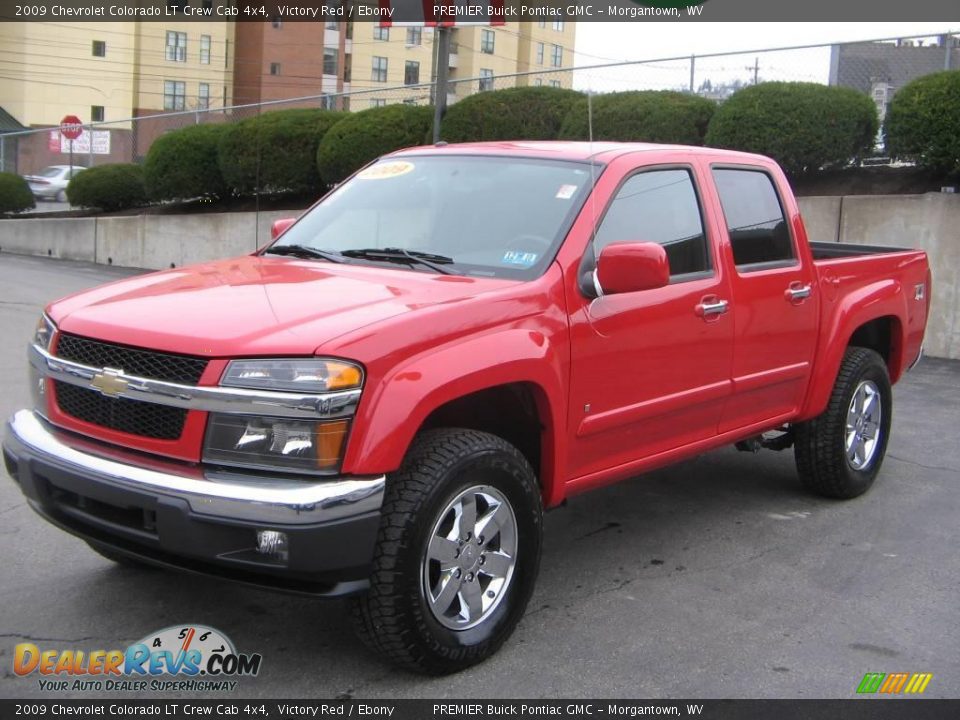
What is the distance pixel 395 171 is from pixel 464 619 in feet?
7.50

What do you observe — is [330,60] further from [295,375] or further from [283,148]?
[295,375]

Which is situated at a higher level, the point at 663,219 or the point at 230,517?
the point at 663,219

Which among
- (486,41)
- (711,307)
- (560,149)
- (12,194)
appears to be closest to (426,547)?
(711,307)

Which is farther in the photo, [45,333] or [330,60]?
[330,60]

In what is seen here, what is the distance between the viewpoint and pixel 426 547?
373 centimetres

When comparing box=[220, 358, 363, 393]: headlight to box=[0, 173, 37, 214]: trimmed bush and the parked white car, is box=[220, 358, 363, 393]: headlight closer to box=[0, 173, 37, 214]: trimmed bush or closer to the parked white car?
box=[0, 173, 37, 214]: trimmed bush

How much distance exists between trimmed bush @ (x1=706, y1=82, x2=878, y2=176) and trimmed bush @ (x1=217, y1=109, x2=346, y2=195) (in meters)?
7.36

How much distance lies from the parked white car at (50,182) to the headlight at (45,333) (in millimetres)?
32068

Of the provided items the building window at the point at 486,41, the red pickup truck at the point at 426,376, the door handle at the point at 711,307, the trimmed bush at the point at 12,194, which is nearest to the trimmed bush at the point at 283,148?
the trimmed bush at the point at 12,194

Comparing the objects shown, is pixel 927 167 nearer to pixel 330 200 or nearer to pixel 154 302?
pixel 330 200

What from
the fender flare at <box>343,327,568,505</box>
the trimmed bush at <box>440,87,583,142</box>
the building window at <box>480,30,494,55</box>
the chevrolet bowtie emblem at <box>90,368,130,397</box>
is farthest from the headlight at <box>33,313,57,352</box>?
the building window at <box>480,30,494,55</box>

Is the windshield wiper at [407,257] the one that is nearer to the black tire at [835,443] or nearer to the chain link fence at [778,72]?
the black tire at [835,443]

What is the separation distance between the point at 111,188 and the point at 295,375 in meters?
20.4

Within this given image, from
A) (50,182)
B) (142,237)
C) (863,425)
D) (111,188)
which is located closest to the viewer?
(863,425)
